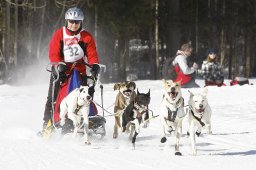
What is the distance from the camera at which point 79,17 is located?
9.73 metres

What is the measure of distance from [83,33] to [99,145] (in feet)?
6.22

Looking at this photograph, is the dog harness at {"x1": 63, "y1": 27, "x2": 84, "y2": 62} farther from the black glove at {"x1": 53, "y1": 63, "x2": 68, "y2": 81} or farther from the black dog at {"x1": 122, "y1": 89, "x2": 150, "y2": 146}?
the black dog at {"x1": 122, "y1": 89, "x2": 150, "y2": 146}

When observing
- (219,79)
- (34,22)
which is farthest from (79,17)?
(34,22)

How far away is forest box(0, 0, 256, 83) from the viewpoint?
36.2m

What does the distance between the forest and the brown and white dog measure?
2114 cm

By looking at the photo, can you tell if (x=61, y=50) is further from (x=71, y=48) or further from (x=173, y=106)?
(x=173, y=106)

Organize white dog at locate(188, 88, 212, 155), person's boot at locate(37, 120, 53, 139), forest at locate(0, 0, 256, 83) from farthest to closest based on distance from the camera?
1. forest at locate(0, 0, 256, 83)
2. person's boot at locate(37, 120, 53, 139)
3. white dog at locate(188, 88, 212, 155)

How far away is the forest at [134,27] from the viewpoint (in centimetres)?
3622

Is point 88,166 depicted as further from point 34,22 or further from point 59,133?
point 34,22

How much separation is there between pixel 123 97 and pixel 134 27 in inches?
1090

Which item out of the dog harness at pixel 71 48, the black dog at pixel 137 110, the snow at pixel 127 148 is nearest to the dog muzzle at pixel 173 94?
the snow at pixel 127 148

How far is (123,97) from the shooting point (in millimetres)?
→ 10102

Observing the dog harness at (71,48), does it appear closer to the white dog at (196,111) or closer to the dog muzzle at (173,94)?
the dog muzzle at (173,94)

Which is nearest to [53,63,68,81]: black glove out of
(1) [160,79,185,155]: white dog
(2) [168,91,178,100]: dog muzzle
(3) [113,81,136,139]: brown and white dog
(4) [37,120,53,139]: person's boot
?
(4) [37,120,53,139]: person's boot
